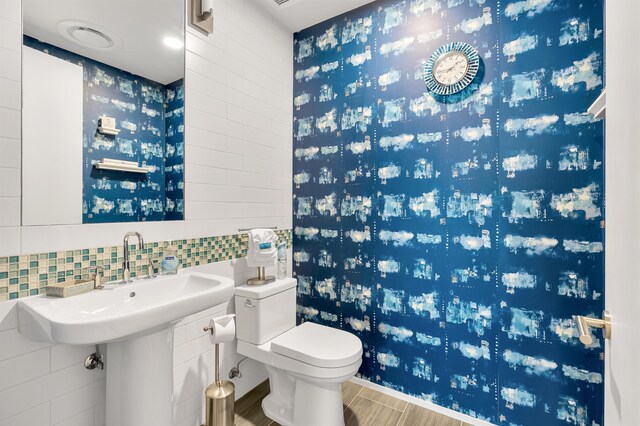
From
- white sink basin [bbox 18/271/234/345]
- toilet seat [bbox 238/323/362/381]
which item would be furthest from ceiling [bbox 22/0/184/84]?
toilet seat [bbox 238/323/362/381]

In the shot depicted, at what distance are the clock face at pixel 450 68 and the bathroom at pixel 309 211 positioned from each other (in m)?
0.01

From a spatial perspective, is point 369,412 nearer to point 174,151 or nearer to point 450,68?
point 174,151

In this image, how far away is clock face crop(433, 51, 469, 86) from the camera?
1.78 m

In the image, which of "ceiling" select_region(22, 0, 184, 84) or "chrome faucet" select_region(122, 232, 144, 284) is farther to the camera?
"chrome faucet" select_region(122, 232, 144, 284)

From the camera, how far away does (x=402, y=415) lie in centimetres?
185

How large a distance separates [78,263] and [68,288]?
5.8 inches

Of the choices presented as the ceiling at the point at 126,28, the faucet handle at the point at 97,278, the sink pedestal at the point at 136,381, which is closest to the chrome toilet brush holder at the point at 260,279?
the sink pedestal at the point at 136,381

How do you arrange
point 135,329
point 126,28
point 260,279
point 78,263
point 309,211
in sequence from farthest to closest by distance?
point 309,211 → point 260,279 → point 126,28 → point 78,263 → point 135,329

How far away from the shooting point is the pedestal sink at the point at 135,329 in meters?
1.01

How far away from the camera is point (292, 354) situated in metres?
1.64

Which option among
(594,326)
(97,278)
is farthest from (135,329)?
(594,326)

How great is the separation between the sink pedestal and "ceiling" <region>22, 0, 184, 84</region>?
1273 millimetres

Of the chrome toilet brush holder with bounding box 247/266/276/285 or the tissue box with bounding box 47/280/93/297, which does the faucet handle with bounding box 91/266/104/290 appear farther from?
the chrome toilet brush holder with bounding box 247/266/276/285

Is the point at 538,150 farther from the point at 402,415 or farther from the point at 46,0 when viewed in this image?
the point at 46,0
